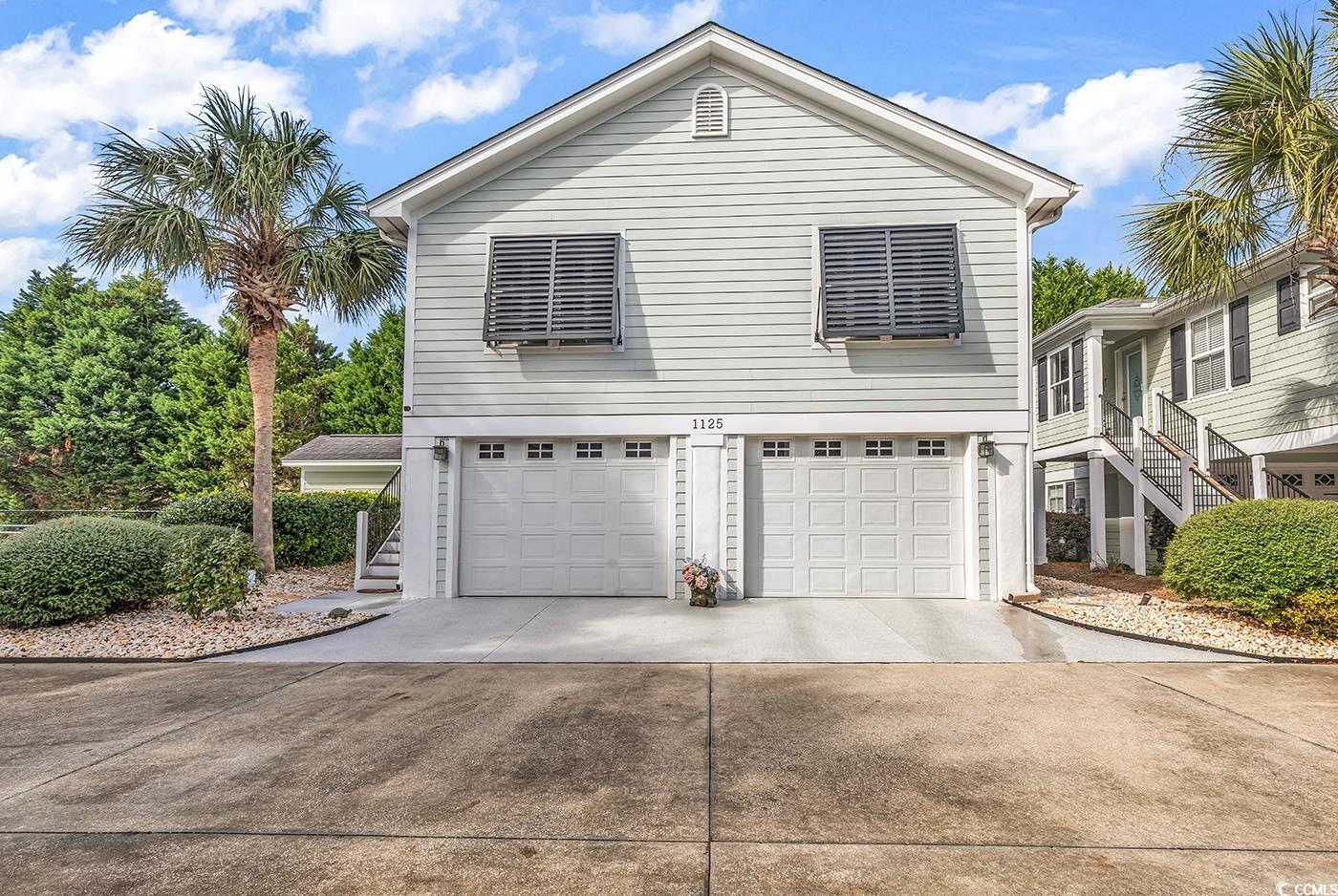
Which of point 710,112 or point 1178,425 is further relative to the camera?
point 1178,425

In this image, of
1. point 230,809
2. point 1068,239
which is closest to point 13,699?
point 230,809

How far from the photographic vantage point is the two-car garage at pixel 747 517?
9.91m

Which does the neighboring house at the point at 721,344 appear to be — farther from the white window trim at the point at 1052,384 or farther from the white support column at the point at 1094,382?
the white window trim at the point at 1052,384

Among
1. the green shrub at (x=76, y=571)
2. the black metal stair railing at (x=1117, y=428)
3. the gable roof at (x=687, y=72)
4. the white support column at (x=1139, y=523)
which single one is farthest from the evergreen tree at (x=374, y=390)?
the white support column at (x=1139, y=523)

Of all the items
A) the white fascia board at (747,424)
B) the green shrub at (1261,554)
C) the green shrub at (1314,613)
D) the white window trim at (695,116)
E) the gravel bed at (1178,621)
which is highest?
the white window trim at (695,116)

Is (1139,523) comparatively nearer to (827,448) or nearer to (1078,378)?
(1078,378)

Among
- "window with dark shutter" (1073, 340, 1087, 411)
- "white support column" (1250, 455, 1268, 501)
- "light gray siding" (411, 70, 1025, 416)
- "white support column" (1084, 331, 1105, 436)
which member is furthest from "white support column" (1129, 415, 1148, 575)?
"light gray siding" (411, 70, 1025, 416)

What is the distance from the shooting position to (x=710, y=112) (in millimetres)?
10359

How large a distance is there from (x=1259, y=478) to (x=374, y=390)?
28033 mm

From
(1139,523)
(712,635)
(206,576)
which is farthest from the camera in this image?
(1139,523)

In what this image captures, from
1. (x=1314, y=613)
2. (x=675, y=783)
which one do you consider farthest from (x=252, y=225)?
(x=1314, y=613)

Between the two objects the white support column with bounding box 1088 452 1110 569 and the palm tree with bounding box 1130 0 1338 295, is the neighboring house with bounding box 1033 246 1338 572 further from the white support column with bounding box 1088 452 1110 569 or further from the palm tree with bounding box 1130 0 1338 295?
the palm tree with bounding box 1130 0 1338 295

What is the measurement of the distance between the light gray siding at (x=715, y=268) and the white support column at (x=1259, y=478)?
5.40 metres

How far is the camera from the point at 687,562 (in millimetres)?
9680
